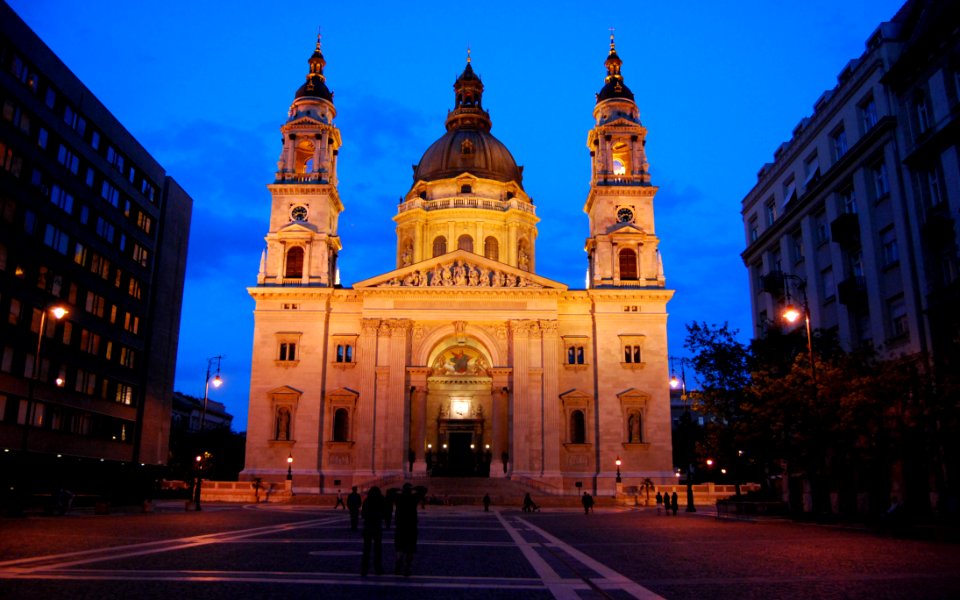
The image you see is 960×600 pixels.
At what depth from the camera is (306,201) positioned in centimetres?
6181

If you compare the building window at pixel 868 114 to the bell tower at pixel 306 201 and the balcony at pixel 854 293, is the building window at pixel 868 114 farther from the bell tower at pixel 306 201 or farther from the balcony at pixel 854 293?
the bell tower at pixel 306 201

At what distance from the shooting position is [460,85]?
8194 centimetres

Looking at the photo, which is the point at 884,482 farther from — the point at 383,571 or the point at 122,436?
the point at 122,436

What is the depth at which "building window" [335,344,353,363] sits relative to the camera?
58531mm

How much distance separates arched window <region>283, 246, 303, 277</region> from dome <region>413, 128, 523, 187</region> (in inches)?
706

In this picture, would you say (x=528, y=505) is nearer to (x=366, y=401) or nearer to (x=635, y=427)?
(x=635, y=427)

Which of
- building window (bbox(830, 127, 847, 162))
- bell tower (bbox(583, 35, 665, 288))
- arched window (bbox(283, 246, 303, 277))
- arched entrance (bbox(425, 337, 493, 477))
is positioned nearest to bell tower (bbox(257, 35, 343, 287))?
arched window (bbox(283, 246, 303, 277))

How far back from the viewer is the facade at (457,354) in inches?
2213

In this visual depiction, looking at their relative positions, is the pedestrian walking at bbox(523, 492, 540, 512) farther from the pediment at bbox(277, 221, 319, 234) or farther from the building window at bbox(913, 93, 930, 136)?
the pediment at bbox(277, 221, 319, 234)

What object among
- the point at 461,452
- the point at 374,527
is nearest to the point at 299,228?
the point at 461,452

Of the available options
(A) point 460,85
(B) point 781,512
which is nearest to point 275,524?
(B) point 781,512

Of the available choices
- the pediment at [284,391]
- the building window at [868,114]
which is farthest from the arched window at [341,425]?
the building window at [868,114]

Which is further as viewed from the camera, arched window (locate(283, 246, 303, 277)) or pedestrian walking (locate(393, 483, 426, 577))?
arched window (locate(283, 246, 303, 277))

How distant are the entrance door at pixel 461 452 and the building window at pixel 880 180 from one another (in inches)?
1434
